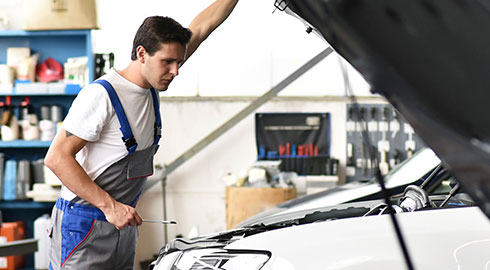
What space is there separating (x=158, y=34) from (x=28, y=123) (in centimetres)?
A: 368

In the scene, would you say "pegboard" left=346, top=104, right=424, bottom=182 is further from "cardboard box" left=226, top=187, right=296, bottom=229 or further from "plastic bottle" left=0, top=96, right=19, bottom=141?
"plastic bottle" left=0, top=96, right=19, bottom=141

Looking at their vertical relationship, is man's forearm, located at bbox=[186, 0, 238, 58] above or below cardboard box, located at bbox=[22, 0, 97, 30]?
below

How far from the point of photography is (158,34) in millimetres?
2551

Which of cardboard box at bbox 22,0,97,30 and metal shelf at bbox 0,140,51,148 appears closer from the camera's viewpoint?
cardboard box at bbox 22,0,97,30

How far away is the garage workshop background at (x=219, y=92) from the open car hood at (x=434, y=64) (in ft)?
20.1

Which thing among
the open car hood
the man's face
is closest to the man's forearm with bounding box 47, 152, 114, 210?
the man's face

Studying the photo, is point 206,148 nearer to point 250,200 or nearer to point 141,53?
point 250,200

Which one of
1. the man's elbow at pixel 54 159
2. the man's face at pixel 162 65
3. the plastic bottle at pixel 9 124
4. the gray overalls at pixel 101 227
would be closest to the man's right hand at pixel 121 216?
the gray overalls at pixel 101 227

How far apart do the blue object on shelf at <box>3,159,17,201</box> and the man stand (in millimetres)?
3335

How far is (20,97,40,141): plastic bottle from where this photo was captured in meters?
5.82

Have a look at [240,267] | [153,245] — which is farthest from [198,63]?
[240,267]

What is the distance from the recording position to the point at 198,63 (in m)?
6.85

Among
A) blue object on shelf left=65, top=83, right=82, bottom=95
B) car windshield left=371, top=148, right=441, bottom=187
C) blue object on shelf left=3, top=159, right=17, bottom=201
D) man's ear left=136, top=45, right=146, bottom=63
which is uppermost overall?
man's ear left=136, top=45, right=146, bottom=63

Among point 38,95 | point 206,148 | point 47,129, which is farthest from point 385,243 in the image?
point 206,148
